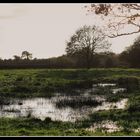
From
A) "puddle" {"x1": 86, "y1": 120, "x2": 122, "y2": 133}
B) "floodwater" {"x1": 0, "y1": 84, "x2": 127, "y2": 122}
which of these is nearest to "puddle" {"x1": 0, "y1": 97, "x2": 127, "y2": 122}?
"floodwater" {"x1": 0, "y1": 84, "x2": 127, "y2": 122}

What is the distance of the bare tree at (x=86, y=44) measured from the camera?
82.0m

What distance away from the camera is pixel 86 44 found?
3297 inches

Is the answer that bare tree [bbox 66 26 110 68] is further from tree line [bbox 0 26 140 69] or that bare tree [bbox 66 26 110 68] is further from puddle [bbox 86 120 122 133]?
puddle [bbox 86 120 122 133]

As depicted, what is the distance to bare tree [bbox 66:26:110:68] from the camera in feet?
269

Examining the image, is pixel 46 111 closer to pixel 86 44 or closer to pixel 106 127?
pixel 106 127

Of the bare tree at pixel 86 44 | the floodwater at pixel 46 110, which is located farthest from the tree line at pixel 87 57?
the floodwater at pixel 46 110

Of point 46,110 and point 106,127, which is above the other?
point 106,127

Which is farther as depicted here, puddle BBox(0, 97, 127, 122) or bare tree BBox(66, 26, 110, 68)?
bare tree BBox(66, 26, 110, 68)

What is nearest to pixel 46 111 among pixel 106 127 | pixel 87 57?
pixel 106 127

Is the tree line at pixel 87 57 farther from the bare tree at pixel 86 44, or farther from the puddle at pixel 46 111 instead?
the puddle at pixel 46 111

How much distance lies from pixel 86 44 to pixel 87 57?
12.7 ft

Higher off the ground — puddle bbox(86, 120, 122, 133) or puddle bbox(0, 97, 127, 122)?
puddle bbox(86, 120, 122, 133)

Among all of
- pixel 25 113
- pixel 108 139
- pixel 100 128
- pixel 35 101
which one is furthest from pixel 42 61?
pixel 108 139

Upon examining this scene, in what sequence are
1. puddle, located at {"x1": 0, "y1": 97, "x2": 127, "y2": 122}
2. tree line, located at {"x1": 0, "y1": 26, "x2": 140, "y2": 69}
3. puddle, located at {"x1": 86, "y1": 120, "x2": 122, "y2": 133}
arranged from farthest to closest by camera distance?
tree line, located at {"x1": 0, "y1": 26, "x2": 140, "y2": 69}
puddle, located at {"x1": 0, "y1": 97, "x2": 127, "y2": 122}
puddle, located at {"x1": 86, "y1": 120, "x2": 122, "y2": 133}
